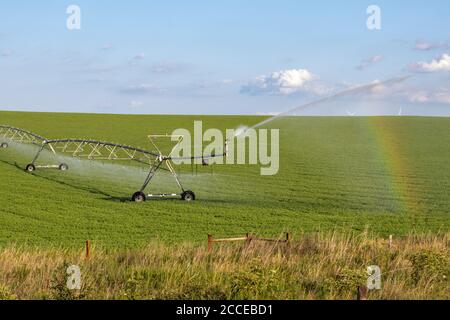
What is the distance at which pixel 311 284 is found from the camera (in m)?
13.2

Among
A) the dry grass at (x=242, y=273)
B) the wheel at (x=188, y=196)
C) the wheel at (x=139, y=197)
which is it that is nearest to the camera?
the dry grass at (x=242, y=273)

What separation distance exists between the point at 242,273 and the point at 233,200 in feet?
88.3

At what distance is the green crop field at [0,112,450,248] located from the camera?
29.9 meters

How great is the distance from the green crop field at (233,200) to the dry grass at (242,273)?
357 inches

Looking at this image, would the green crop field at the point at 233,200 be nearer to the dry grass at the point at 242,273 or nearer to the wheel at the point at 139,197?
the wheel at the point at 139,197

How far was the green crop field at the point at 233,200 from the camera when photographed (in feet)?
98.0

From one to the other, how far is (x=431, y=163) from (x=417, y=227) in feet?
116

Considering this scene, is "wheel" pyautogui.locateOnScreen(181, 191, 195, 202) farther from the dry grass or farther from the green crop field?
the dry grass

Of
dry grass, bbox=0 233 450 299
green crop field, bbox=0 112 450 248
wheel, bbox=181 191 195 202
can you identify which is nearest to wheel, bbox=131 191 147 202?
green crop field, bbox=0 112 450 248

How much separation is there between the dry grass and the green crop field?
9.08m

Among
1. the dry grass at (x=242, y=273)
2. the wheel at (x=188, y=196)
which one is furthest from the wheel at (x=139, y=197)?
the dry grass at (x=242, y=273)
